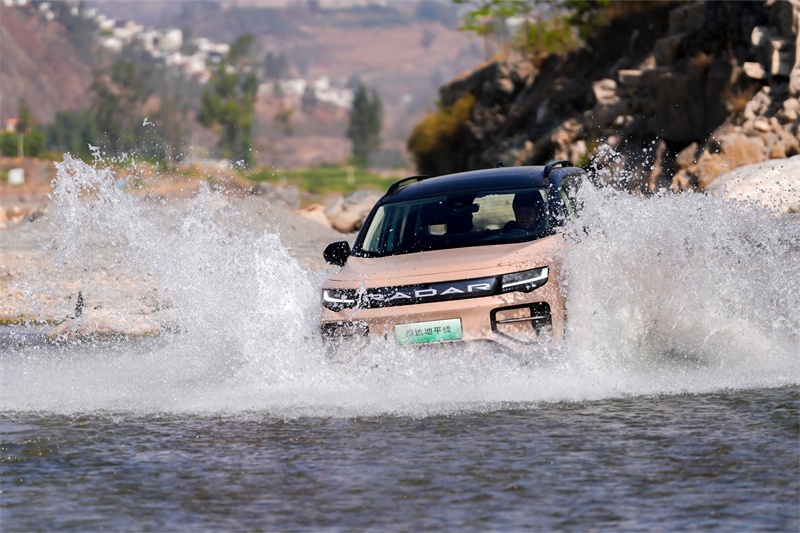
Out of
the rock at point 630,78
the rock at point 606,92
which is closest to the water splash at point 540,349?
the rock at point 630,78

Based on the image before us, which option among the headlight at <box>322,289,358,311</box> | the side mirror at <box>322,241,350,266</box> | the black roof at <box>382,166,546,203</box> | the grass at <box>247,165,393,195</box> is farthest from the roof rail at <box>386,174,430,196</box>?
the grass at <box>247,165,393,195</box>

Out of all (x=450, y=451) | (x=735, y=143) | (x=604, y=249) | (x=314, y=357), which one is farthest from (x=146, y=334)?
(x=735, y=143)

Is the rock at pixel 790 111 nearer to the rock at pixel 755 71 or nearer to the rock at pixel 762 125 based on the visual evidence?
the rock at pixel 762 125

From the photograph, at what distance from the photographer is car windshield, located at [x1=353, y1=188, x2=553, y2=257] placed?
33.1ft

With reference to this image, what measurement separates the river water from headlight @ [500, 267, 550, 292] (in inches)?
10.7

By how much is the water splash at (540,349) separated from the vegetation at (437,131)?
45.8 meters

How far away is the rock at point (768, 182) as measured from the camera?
23719 mm

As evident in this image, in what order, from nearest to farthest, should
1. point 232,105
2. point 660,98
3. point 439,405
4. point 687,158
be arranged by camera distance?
point 439,405 < point 687,158 < point 660,98 < point 232,105

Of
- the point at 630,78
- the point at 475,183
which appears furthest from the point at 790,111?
the point at 475,183

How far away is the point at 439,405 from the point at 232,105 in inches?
6852

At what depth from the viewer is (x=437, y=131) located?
190 ft

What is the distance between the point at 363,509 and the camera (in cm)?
622

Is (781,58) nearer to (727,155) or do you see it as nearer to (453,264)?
(727,155)

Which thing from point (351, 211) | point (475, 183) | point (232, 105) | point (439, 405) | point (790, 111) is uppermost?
point (232, 105)
